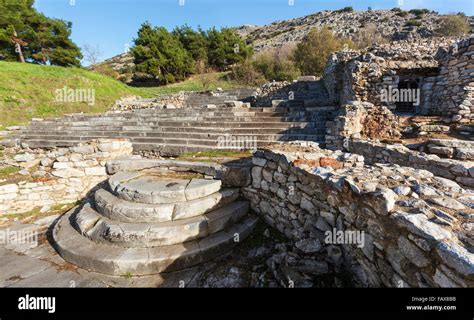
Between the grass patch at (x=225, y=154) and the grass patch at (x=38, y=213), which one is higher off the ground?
the grass patch at (x=225, y=154)

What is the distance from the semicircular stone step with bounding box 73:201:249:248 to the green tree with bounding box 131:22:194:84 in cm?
2225

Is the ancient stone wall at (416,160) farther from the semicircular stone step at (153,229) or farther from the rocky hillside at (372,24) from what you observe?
the rocky hillside at (372,24)

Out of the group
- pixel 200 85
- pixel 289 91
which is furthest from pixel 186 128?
pixel 200 85

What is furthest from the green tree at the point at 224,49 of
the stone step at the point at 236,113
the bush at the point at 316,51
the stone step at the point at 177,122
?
the stone step at the point at 177,122

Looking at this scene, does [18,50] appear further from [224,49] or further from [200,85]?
[224,49]

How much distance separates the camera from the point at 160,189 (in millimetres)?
3643

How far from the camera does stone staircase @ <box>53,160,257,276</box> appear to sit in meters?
2.93

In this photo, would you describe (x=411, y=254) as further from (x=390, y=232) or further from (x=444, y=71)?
(x=444, y=71)

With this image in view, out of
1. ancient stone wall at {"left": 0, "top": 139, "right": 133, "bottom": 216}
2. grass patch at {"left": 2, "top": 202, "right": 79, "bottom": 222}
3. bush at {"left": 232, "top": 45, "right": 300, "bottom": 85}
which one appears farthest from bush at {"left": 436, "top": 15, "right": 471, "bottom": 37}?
grass patch at {"left": 2, "top": 202, "right": 79, "bottom": 222}

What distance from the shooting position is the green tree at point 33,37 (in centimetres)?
1959

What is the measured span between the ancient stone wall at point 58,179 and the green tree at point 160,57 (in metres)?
19.3

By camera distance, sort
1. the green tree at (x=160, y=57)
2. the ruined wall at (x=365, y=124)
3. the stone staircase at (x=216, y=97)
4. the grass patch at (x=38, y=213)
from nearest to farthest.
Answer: the grass patch at (x=38, y=213), the ruined wall at (x=365, y=124), the stone staircase at (x=216, y=97), the green tree at (x=160, y=57)

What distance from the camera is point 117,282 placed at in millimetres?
2773

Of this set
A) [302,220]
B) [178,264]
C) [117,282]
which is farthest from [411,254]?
[117,282]
